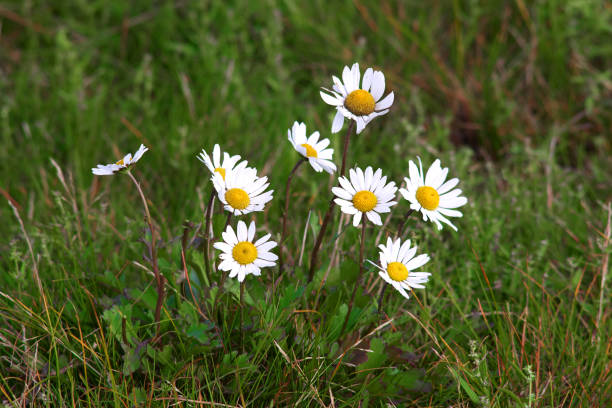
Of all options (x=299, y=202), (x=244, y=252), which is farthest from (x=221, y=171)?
(x=299, y=202)

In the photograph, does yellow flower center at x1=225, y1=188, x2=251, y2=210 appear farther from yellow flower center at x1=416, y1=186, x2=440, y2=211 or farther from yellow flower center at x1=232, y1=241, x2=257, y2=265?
yellow flower center at x1=416, y1=186, x2=440, y2=211

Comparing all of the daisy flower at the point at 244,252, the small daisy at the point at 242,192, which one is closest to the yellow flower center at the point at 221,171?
the small daisy at the point at 242,192

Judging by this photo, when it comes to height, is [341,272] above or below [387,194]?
below

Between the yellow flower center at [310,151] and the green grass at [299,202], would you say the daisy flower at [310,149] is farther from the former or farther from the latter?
the green grass at [299,202]

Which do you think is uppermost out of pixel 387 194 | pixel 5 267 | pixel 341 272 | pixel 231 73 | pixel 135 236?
pixel 387 194

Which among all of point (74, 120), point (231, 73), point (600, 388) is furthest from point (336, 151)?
point (600, 388)

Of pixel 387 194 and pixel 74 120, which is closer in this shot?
pixel 387 194

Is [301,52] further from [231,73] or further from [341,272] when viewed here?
[341,272]

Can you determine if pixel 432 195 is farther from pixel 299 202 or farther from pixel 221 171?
pixel 299 202
